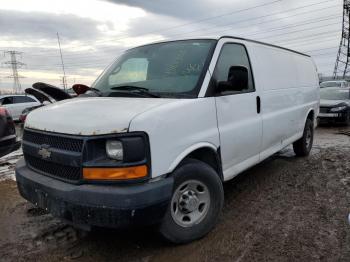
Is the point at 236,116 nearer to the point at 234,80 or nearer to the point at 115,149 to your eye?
the point at 234,80

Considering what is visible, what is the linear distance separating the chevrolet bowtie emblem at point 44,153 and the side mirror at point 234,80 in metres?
1.82

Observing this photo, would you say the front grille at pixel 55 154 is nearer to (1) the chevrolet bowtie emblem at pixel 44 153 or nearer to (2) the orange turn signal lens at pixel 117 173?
(1) the chevrolet bowtie emblem at pixel 44 153

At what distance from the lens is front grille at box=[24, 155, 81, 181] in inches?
117

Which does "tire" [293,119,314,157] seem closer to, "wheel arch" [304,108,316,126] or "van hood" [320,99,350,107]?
"wheel arch" [304,108,316,126]

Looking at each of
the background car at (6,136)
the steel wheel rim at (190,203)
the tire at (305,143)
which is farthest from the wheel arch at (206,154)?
the tire at (305,143)

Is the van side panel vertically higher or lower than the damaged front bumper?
higher

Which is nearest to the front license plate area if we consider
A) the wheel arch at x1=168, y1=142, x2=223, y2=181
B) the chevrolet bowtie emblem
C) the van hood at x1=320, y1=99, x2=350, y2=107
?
the chevrolet bowtie emblem

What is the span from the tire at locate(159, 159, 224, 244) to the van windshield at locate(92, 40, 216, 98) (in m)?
0.77

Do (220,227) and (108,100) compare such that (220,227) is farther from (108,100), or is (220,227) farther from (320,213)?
(108,100)

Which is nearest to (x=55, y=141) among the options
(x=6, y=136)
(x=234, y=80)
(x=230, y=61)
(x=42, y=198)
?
(x=42, y=198)

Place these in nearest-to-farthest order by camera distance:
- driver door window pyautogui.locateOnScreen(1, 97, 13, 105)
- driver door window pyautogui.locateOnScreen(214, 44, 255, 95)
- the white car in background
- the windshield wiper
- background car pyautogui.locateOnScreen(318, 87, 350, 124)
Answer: the windshield wiper, driver door window pyautogui.locateOnScreen(214, 44, 255, 95), background car pyautogui.locateOnScreen(318, 87, 350, 124), the white car in background, driver door window pyautogui.locateOnScreen(1, 97, 13, 105)

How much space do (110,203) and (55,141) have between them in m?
0.83

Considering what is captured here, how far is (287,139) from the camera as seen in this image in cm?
577

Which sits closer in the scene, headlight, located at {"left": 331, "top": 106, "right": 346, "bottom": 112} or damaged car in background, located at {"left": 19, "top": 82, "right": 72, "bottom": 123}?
damaged car in background, located at {"left": 19, "top": 82, "right": 72, "bottom": 123}
